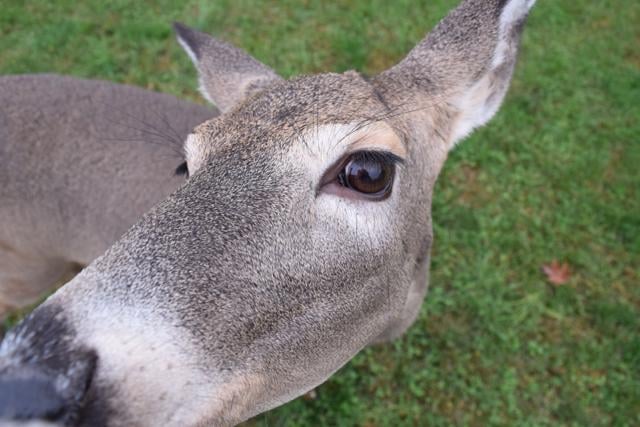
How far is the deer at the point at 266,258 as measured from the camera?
65.8 inches

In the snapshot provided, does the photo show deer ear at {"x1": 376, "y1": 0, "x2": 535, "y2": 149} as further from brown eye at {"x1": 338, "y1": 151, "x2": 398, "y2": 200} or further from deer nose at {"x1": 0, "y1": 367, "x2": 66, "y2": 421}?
deer nose at {"x1": 0, "y1": 367, "x2": 66, "y2": 421}

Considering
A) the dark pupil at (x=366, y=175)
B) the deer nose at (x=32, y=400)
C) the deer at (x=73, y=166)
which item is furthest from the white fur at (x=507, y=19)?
the deer nose at (x=32, y=400)

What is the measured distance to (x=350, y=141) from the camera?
227cm

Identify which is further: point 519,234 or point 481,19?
point 519,234

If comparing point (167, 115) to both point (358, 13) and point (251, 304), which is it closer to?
point (251, 304)

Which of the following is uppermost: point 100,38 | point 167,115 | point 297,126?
point 100,38

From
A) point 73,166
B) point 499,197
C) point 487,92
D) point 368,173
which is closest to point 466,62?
point 487,92

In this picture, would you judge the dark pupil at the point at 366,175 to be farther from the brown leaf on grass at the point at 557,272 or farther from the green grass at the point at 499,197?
the brown leaf on grass at the point at 557,272

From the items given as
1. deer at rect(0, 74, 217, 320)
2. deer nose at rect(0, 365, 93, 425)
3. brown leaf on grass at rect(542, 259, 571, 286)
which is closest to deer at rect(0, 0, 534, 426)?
deer nose at rect(0, 365, 93, 425)

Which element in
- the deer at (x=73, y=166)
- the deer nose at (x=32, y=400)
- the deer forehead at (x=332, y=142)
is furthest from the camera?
the deer at (x=73, y=166)

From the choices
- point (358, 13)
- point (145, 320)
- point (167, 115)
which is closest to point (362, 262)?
point (145, 320)

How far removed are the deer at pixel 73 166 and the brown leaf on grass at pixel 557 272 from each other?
11.9ft

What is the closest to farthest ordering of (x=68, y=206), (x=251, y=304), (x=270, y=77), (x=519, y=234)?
(x=251, y=304)
(x=270, y=77)
(x=68, y=206)
(x=519, y=234)

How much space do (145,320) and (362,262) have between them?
93 centimetres
